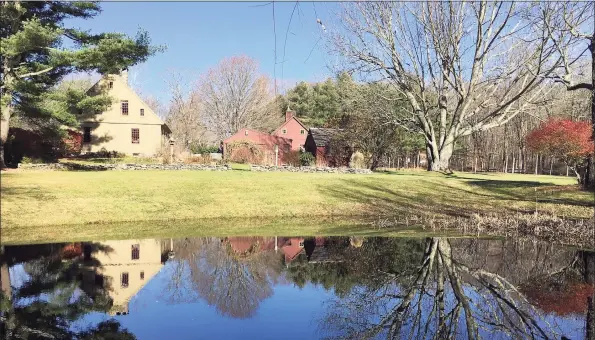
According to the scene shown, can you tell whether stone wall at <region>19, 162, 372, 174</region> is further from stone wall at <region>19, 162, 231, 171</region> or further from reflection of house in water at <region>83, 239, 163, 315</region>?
reflection of house in water at <region>83, 239, 163, 315</region>

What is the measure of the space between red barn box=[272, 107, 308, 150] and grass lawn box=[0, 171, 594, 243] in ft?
86.5

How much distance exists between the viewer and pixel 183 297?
25.3 feet

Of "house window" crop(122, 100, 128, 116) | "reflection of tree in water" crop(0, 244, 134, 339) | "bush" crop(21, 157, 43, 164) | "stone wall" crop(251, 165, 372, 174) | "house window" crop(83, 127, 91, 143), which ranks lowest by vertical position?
"reflection of tree in water" crop(0, 244, 134, 339)

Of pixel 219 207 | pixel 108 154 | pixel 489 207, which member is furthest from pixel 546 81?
pixel 108 154

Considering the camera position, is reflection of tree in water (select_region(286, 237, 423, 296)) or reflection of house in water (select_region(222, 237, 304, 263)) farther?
reflection of house in water (select_region(222, 237, 304, 263))

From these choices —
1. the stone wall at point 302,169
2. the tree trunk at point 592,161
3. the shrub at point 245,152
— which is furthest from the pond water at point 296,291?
the shrub at point 245,152

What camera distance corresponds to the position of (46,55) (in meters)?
25.0

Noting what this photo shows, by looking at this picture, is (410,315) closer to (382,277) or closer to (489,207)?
(382,277)

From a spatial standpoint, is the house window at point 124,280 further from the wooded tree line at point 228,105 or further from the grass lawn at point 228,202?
the wooded tree line at point 228,105

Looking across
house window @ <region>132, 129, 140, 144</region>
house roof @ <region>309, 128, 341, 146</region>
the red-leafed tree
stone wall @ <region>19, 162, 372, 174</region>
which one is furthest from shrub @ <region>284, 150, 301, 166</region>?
the red-leafed tree

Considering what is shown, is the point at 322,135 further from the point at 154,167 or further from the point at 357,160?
the point at 154,167

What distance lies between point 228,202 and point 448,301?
13116 millimetres

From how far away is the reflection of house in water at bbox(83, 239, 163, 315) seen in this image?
7992 mm

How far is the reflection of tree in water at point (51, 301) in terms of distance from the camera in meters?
5.99
